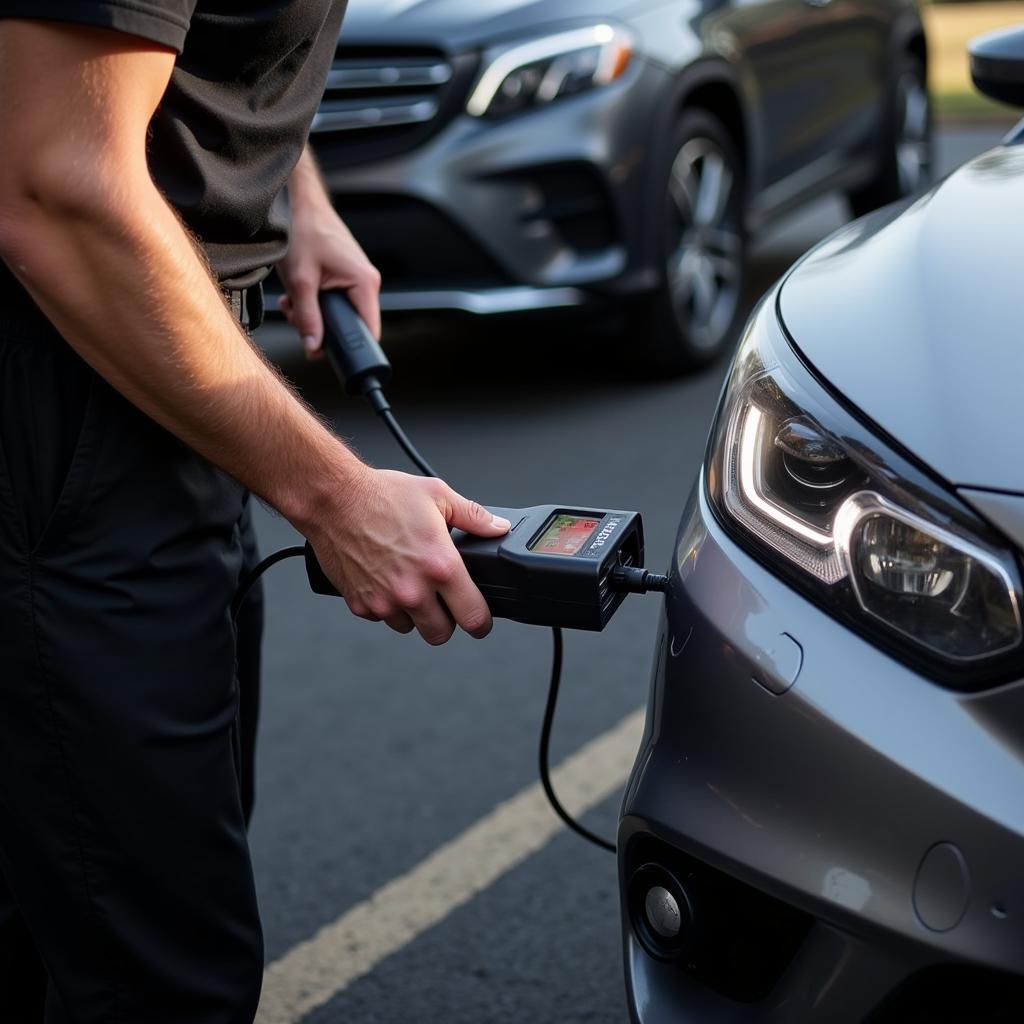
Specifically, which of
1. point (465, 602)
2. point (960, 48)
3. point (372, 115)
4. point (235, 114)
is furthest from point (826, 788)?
point (960, 48)

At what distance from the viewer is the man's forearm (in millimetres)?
1238

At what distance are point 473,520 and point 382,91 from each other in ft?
10.8

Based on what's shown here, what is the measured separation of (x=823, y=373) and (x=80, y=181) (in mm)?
672

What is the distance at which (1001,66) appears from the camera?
2271 mm

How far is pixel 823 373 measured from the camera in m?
1.45

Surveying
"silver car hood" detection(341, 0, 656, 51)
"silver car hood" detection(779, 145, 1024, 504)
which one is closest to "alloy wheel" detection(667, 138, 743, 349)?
"silver car hood" detection(341, 0, 656, 51)

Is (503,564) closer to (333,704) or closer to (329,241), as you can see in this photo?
(329,241)

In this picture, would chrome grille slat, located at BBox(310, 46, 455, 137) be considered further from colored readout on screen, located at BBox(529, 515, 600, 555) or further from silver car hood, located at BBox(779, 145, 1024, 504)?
colored readout on screen, located at BBox(529, 515, 600, 555)

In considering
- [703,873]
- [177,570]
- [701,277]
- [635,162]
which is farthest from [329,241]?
[701,277]

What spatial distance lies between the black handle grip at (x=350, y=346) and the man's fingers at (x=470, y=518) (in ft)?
1.67

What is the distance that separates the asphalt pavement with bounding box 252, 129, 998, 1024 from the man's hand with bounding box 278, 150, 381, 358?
907 mm

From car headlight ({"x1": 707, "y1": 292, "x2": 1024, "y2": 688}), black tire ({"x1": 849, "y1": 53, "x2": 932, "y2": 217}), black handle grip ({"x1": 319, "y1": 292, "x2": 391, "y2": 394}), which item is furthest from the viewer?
black tire ({"x1": 849, "y1": 53, "x2": 932, "y2": 217})

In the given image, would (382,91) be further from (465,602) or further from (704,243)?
(465,602)

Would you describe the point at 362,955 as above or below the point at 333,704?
above
